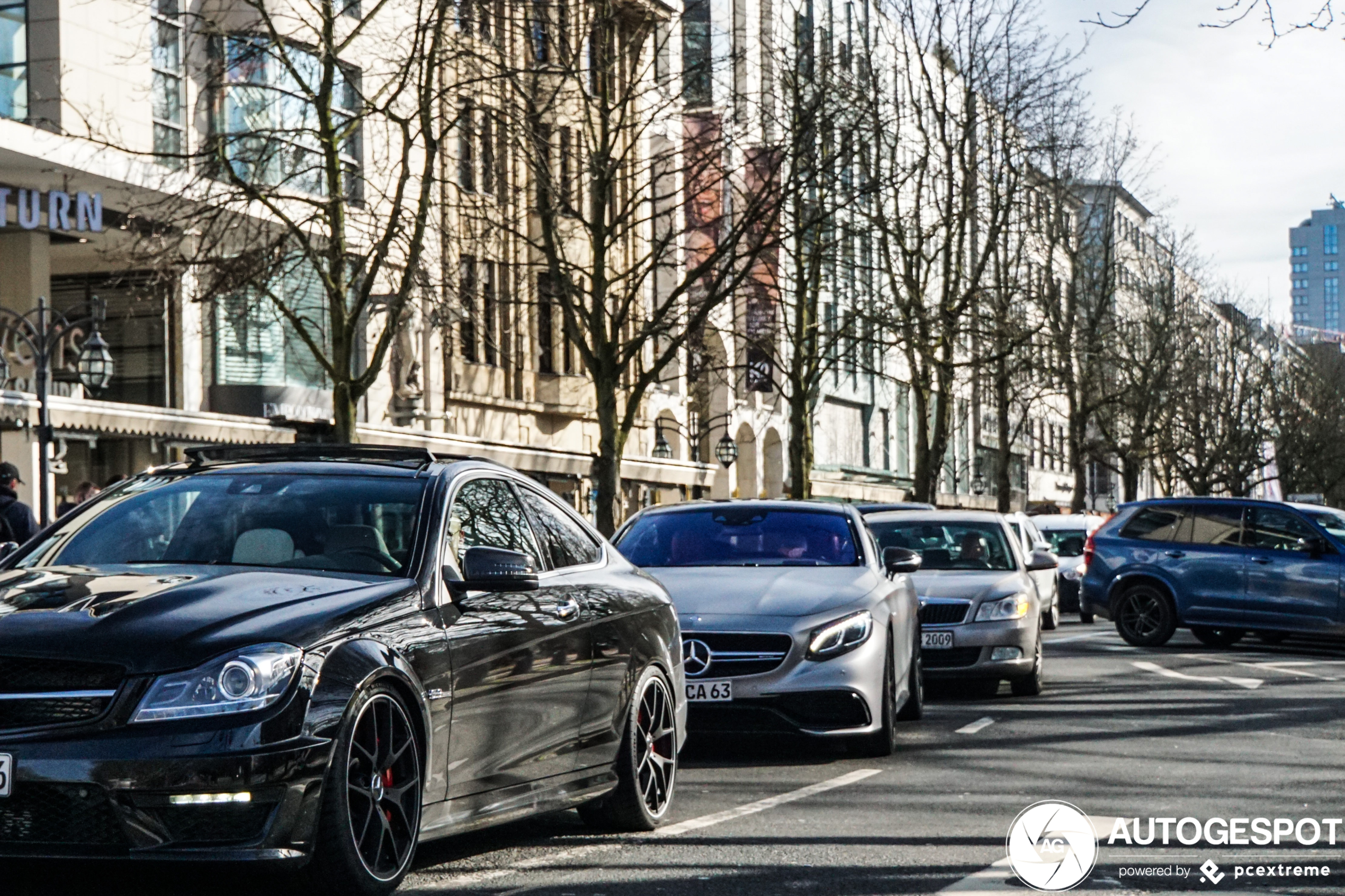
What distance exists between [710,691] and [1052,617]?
67.6ft

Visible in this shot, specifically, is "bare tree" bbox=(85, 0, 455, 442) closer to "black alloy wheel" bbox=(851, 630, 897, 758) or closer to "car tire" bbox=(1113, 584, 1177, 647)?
"car tire" bbox=(1113, 584, 1177, 647)

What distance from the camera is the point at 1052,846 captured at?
8.18 m

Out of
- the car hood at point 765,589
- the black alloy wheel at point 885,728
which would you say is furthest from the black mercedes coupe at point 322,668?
the black alloy wheel at point 885,728

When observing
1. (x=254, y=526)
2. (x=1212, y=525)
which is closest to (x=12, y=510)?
(x=254, y=526)

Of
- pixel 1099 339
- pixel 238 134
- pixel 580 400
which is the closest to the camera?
A: pixel 238 134

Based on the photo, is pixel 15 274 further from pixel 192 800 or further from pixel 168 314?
pixel 192 800

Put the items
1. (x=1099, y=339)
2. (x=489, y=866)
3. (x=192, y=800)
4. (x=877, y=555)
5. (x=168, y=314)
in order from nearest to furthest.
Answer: (x=192, y=800)
(x=489, y=866)
(x=877, y=555)
(x=168, y=314)
(x=1099, y=339)

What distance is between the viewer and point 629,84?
92.1ft

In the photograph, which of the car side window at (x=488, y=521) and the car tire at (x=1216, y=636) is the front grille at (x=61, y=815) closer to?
the car side window at (x=488, y=521)

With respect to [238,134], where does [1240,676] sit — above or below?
below

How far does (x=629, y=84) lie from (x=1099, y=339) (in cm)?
3059

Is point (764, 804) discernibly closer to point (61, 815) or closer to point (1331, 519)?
point (61, 815)

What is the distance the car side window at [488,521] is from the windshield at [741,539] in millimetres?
4504

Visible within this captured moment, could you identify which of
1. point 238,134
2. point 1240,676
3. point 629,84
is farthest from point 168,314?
point 1240,676
